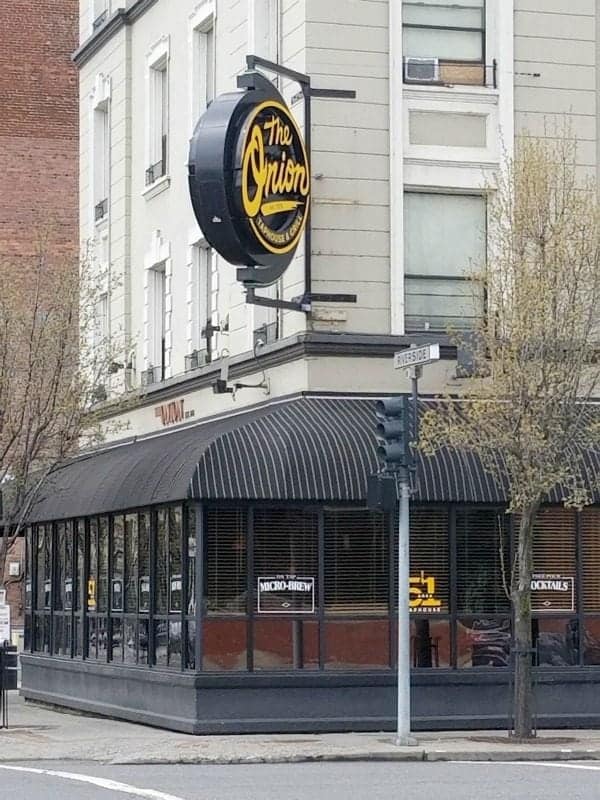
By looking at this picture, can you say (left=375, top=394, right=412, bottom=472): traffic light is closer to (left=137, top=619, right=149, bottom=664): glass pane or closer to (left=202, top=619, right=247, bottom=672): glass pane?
(left=202, top=619, right=247, bottom=672): glass pane

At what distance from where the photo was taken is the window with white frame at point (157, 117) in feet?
99.6

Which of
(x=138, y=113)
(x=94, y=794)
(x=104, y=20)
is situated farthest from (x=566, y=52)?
(x=94, y=794)

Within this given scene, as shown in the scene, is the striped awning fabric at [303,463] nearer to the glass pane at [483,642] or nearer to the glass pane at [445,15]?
the glass pane at [483,642]

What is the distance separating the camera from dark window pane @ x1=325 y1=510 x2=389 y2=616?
23.6 meters

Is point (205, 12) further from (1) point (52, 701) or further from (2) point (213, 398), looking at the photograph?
(1) point (52, 701)

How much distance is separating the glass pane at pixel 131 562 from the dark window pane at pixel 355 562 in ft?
13.4

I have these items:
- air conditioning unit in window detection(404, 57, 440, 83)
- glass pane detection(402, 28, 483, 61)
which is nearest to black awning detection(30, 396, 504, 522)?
air conditioning unit in window detection(404, 57, 440, 83)

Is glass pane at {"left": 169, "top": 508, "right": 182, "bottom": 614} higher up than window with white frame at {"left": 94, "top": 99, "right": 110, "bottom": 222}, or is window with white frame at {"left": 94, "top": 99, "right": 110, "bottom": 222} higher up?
window with white frame at {"left": 94, "top": 99, "right": 110, "bottom": 222}

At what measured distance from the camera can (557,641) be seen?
24.1 m

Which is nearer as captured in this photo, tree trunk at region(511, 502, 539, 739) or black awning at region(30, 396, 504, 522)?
tree trunk at region(511, 502, 539, 739)

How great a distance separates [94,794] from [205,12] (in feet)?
50.8

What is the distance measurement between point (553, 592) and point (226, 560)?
14.6 feet

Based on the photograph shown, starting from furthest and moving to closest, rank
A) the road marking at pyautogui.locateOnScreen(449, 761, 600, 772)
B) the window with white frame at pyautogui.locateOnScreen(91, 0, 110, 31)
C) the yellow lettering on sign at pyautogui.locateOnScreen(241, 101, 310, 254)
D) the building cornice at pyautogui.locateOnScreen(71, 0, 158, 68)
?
the window with white frame at pyautogui.locateOnScreen(91, 0, 110, 31) < the building cornice at pyautogui.locateOnScreen(71, 0, 158, 68) < the yellow lettering on sign at pyautogui.locateOnScreen(241, 101, 310, 254) < the road marking at pyautogui.locateOnScreen(449, 761, 600, 772)

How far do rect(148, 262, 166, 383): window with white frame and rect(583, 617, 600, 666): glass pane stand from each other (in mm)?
9483
